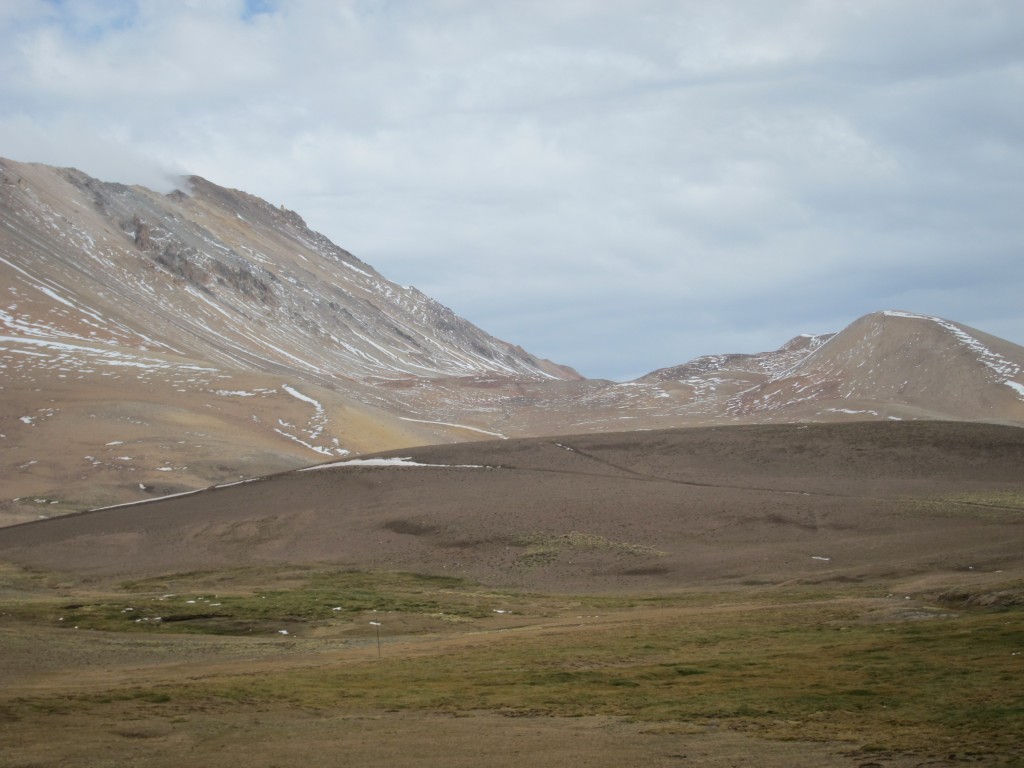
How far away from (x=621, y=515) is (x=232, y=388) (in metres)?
67.7

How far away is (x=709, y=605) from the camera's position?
4094 centimetres

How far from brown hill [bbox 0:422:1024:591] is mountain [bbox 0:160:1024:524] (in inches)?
746

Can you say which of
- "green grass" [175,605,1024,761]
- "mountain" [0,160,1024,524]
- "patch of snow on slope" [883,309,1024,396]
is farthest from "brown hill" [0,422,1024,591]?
"patch of snow on slope" [883,309,1024,396]

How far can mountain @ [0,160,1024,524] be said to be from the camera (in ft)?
316

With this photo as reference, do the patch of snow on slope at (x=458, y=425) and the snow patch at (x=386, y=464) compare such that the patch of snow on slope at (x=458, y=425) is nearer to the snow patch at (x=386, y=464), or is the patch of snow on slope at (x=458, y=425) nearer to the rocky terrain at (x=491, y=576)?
the rocky terrain at (x=491, y=576)

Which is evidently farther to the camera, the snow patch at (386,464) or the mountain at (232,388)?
the mountain at (232,388)

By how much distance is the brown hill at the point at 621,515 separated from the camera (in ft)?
169

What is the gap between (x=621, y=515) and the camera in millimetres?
60406

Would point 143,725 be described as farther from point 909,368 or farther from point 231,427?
point 909,368

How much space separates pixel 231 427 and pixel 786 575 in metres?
71.0

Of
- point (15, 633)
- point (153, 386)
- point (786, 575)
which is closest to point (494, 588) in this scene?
point (786, 575)

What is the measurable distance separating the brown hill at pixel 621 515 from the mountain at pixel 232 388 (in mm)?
18957

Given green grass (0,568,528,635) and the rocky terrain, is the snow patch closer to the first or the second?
the rocky terrain

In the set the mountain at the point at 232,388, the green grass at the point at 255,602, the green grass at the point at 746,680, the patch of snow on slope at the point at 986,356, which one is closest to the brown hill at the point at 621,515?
the green grass at the point at 255,602
